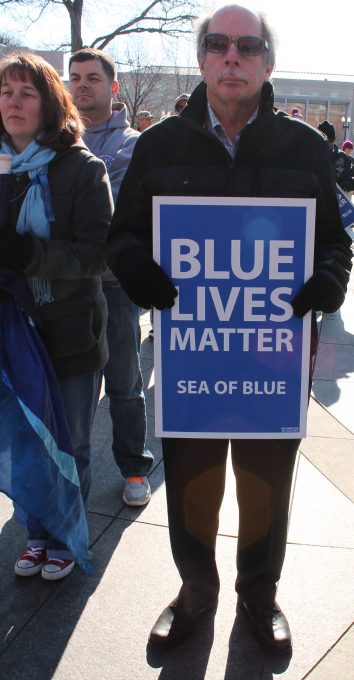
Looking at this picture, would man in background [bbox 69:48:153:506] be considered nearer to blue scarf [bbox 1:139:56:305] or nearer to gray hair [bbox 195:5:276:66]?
blue scarf [bbox 1:139:56:305]

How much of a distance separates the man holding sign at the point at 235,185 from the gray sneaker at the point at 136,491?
33.3 inches

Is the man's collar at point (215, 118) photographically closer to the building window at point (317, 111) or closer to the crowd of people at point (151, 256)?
the crowd of people at point (151, 256)

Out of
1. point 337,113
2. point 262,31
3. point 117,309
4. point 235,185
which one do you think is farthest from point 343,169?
point 337,113

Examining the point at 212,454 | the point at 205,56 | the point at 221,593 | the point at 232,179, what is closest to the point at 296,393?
the point at 212,454

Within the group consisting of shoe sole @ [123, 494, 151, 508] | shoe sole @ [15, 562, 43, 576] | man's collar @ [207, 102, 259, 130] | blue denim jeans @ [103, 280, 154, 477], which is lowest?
shoe sole @ [123, 494, 151, 508]

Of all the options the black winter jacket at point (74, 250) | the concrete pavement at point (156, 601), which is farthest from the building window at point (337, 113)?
the black winter jacket at point (74, 250)

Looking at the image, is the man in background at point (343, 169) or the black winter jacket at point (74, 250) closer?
the black winter jacket at point (74, 250)

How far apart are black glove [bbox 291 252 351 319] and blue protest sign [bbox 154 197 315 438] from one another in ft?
0.12

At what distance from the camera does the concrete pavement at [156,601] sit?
6.91 feet

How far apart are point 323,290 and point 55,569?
1517mm

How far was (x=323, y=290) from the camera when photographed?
188cm

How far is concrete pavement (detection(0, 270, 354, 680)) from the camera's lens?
2105mm

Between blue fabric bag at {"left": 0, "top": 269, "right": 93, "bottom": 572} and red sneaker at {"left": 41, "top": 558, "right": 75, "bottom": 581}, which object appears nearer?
blue fabric bag at {"left": 0, "top": 269, "right": 93, "bottom": 572}

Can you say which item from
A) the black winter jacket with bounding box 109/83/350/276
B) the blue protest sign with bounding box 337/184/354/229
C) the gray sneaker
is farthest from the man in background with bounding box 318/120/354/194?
the black winter jacket with bounding box 109/83/350/276
